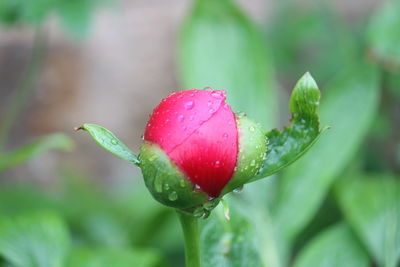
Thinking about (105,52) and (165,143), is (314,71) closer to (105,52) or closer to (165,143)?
(105,52)

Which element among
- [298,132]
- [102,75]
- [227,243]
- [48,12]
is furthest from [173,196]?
[102,75]

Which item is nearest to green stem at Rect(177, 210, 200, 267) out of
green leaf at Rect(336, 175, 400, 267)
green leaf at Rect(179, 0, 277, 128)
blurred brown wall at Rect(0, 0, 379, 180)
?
green leaf at Rect(336, 175, 400, 267)

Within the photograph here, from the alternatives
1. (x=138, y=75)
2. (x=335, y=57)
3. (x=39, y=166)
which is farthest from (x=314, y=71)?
(x=39, y=166)

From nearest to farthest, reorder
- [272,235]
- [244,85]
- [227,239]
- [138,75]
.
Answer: [227,239] → [272,235] → [244,85] → [138,75]

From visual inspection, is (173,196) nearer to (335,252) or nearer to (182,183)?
(182,183)

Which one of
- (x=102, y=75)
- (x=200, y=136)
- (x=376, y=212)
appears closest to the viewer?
(x=200, y=136)

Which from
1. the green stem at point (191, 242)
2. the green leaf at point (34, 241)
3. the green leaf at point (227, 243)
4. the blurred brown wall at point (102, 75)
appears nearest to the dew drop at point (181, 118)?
the green stem at point (191, 242)
